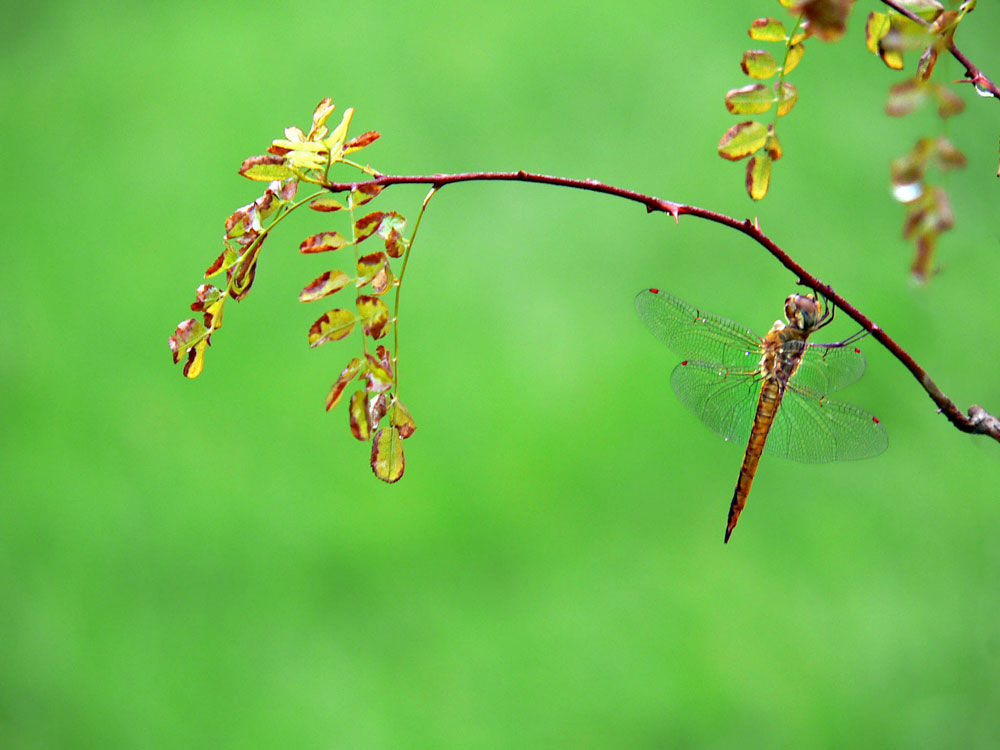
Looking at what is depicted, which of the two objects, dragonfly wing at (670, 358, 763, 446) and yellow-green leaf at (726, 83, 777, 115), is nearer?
yellow-green leaf at (726, 83, 777, 115)

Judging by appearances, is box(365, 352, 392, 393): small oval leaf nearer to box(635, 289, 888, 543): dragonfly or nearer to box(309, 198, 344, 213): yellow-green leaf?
box(309, 198, 344, 213): yellow-green leaf

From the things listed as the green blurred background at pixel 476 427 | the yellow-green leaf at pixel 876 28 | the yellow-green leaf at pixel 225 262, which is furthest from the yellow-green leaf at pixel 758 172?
the green blurred background at pixel 476 427

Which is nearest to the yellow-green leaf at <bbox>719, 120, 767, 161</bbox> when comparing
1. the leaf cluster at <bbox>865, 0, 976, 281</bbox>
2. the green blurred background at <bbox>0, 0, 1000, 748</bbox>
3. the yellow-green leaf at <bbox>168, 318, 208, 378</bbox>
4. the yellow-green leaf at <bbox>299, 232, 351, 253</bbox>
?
the leaf cluster at <bbox>865, 0, 976, 281</bbox>

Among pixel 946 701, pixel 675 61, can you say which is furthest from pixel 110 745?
pixel 675 61

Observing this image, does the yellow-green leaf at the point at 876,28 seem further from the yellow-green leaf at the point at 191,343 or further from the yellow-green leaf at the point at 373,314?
the yellow-green leaf at the point at 191,343

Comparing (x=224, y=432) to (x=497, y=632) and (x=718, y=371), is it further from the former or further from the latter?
(x=718, y=371)

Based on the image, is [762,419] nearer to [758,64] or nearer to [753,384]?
[753,384]

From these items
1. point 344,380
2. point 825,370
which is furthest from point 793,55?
point 825,370
